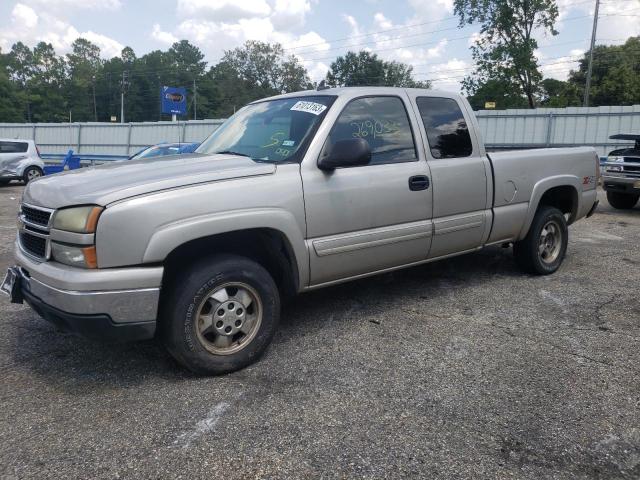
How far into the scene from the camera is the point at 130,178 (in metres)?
3.11

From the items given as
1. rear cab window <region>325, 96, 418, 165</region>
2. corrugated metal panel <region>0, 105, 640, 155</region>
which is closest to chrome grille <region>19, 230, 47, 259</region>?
rear cab window <region>325, 96, 418, 165</region>

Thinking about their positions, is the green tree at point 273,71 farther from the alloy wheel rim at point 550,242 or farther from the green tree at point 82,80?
the alloy wheel rim at point 550,242

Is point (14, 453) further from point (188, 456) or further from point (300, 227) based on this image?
point (300, 227)

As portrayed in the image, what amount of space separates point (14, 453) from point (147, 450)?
2.03 ft

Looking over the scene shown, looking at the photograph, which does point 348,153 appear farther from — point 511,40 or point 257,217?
point 511,40

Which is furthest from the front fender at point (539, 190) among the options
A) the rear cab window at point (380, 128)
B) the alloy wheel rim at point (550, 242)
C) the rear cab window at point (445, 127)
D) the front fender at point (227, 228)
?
the front fender at point (227, 228)

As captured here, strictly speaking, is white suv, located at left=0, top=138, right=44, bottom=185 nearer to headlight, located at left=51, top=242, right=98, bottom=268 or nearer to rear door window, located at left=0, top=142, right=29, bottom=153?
rear door window, located at left=0, top=142, right=29, bottom=153

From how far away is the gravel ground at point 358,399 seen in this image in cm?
243

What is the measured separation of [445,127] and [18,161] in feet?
56.5

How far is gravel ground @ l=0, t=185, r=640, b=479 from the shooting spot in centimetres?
243

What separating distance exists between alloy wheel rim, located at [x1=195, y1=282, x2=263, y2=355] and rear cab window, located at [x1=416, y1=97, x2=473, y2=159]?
6.63ft

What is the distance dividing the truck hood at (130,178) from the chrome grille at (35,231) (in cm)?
6

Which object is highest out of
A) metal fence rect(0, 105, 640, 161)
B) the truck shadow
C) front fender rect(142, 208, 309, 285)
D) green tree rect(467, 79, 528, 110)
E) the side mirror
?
green tree rect(467, 79, 528, 110)

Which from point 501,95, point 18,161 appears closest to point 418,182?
point 18,161
